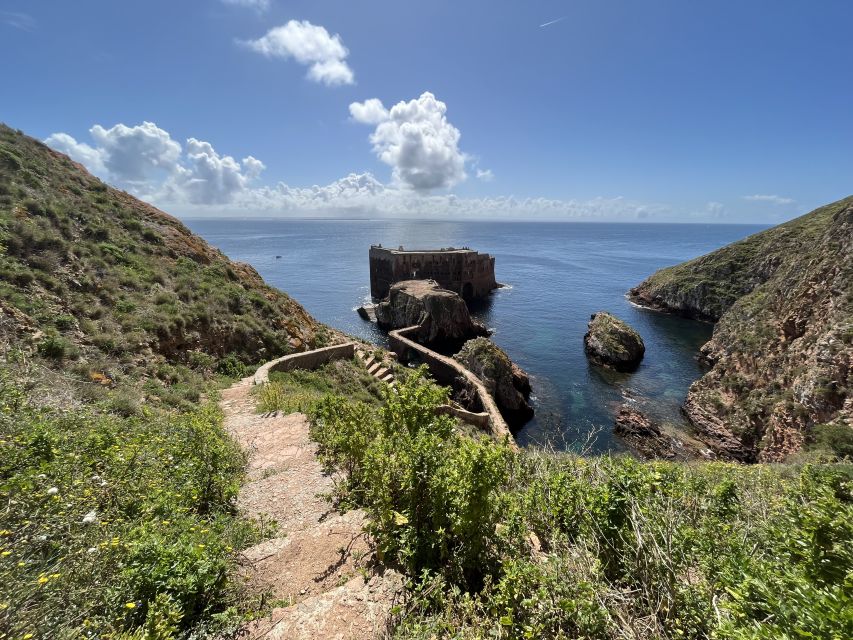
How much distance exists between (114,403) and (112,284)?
24.5ft

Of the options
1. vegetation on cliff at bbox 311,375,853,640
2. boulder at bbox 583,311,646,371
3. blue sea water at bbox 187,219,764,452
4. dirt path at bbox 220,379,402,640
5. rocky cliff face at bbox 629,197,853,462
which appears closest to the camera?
vegetation on cliff at bbox 311,375,853,640

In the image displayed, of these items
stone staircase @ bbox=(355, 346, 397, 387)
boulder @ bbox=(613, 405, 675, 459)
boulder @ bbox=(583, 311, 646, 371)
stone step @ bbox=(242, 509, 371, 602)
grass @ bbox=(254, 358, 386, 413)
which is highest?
stone step @ bbox=(242, 509, 371, 602)

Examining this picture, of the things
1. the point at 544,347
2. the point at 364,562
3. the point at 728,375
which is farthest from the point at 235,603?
the point at 544,347

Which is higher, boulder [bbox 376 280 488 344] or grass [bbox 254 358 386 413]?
grass [bbox 254 358 386 413]

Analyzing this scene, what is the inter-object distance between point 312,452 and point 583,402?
2286 cm

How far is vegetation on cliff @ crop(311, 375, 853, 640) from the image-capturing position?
288 centimetres

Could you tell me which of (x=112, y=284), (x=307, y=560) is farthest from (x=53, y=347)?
(x=307, y=560)

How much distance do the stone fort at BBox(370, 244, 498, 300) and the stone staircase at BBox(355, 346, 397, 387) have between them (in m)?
32.5

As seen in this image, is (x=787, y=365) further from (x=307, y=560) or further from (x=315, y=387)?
(x=307, y=560)

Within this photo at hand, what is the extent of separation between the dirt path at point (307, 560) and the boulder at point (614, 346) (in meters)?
29.8

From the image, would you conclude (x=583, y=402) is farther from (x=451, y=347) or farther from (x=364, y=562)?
(x=364, y=562)

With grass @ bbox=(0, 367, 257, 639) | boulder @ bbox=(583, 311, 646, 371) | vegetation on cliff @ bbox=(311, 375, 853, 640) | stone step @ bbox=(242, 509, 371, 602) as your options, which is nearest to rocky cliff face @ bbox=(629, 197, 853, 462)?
boulder @ bbox=(583, 311, 646, 371)

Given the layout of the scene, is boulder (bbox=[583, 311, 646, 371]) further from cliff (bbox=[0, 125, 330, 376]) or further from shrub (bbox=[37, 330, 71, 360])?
shrub (bbox=[37, 330, 71, 360])

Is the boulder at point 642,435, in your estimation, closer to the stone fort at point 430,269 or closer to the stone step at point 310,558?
the stone step at point 310,558
